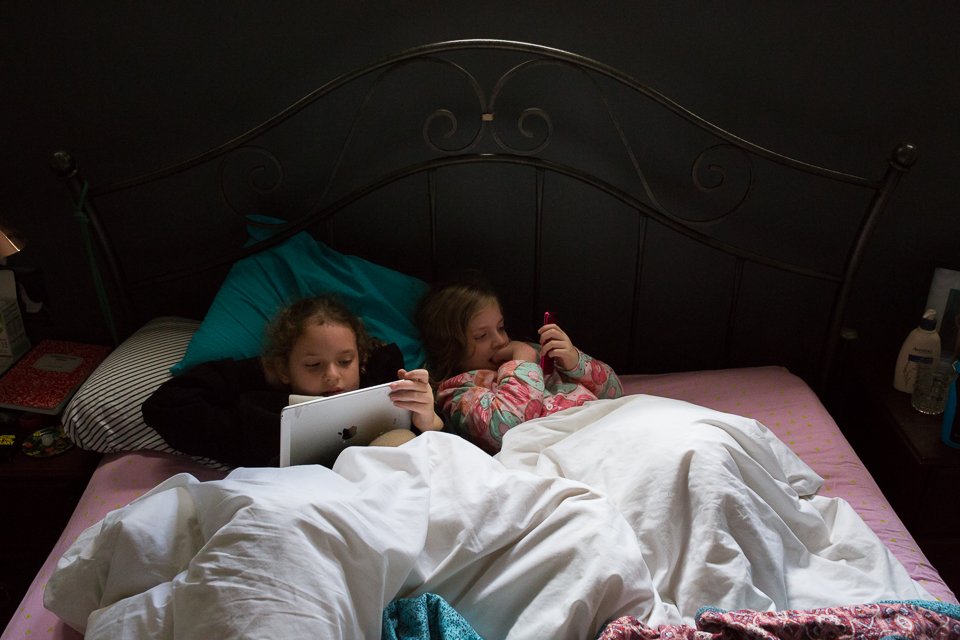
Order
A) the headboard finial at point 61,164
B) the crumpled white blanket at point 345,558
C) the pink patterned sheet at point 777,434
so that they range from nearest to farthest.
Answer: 1. the crumpled white blanket at point 345,558
2. the pink patterned sheet at point 777,434
3. the headboard finial at point 61,164

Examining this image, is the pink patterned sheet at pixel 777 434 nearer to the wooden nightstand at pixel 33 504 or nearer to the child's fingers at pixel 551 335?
the wooden nightstand at pixel 33 504

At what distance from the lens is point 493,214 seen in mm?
1839

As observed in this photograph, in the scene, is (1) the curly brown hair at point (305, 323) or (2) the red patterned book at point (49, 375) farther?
(2) the red patterned book at point (49, 375)

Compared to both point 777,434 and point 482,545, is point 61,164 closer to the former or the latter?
point 482,545

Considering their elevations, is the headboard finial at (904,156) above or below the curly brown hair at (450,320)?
above

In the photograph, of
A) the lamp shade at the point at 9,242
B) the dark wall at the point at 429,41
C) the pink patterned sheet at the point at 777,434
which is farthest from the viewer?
the dark wall at the point at 429,41

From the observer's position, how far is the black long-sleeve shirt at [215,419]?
1353mm

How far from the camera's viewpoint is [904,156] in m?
1.57

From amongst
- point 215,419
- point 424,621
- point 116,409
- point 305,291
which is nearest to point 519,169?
point 305,291

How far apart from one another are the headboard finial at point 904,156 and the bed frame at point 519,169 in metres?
0.01

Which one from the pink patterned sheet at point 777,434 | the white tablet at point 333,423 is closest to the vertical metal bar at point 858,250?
the pink patterned sheet at point 777,434

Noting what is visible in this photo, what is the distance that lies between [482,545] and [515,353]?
Answer: 689 millimetres

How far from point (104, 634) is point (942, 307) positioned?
6.26 feet

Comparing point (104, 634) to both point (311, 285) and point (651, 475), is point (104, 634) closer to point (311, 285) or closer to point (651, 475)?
point (651, 475)
